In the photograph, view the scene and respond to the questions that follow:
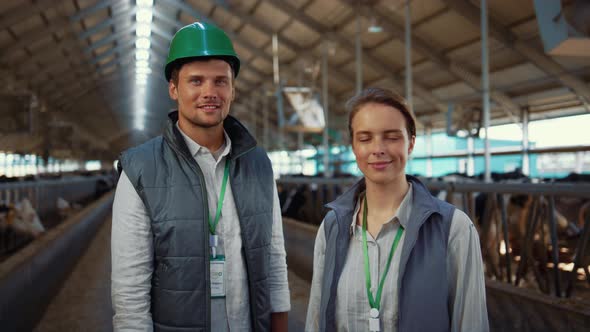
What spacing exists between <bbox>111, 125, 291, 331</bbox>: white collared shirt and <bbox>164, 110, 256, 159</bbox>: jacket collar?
30 mm

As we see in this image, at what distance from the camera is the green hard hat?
74.4 inches

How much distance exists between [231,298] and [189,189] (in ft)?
1.43

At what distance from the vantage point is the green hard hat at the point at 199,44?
1891 millimetres

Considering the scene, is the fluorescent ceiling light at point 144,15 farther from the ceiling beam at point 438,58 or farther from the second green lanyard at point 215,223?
the second green lanyard at point 215,223

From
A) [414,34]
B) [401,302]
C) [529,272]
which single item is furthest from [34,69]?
[401,302]

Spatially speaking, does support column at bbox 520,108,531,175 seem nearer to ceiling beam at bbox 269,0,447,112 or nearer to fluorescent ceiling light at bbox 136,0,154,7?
ceiling beam at bbox 269,0,447,112

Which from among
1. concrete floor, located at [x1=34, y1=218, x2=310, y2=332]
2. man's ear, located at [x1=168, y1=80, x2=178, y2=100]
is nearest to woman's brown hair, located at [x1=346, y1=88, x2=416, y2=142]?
man's ear, located at [x1=168, y1=80, x2=178, y2=100]

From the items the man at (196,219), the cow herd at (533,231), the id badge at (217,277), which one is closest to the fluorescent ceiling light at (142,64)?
the cow herd at (533,231)

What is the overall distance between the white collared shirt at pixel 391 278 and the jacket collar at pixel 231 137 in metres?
0.46

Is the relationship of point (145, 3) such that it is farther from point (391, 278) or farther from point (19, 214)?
point (391, 278)

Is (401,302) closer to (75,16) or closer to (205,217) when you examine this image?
(205,217)

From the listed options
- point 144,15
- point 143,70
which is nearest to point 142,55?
point 143,70

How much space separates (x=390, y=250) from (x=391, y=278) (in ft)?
0.30

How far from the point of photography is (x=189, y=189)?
1869 millimetres
